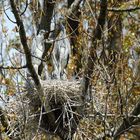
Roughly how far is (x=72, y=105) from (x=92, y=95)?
1.04 feet

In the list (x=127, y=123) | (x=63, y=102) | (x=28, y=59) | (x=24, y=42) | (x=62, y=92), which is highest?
(x=24, y=42)

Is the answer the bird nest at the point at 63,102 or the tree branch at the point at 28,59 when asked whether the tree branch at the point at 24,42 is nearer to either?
the tree branch at the point at 28,59

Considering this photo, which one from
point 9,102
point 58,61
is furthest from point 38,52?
point 9,102

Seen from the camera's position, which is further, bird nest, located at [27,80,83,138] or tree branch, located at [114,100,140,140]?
tree branch, located at [114,100,140,140]

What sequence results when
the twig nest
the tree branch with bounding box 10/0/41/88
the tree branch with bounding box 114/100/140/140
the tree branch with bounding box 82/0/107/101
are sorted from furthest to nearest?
1. the tree branch with bounding box 114/100/140/140
2. the twig nest
3. the tree branch with bounding box 82/0/107/101
4. the tree branch with bounding box 10/0/41/88

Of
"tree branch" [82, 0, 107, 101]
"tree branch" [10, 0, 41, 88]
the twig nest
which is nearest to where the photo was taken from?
"tree branch" [10, 0, 41, 88]

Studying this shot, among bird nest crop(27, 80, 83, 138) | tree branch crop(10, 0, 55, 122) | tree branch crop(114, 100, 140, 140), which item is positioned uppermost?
tree branch crop(10, 0, 55, 122)

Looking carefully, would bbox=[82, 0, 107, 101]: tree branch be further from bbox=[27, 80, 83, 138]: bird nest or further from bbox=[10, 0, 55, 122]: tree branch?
bbox=[10, 0, 55, 122]: tree branch

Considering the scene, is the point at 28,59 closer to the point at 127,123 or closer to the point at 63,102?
the point at 63,102

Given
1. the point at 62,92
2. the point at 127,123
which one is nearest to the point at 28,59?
the point at 62,92

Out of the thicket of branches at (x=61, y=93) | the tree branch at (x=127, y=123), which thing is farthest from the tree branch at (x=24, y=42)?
the tree branch at (x=127, y=123)

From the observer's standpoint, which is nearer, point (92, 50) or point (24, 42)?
point (24, 42)

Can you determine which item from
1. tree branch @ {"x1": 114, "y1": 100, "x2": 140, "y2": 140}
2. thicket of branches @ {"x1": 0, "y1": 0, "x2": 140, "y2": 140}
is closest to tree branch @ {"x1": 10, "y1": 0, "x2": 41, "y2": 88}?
thicket of branches @ {"x1": 0, "y1": 0, "x2": 140, "y2": 140}

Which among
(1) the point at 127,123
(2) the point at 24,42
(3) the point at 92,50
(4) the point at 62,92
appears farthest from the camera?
(1) the point at 127,123
